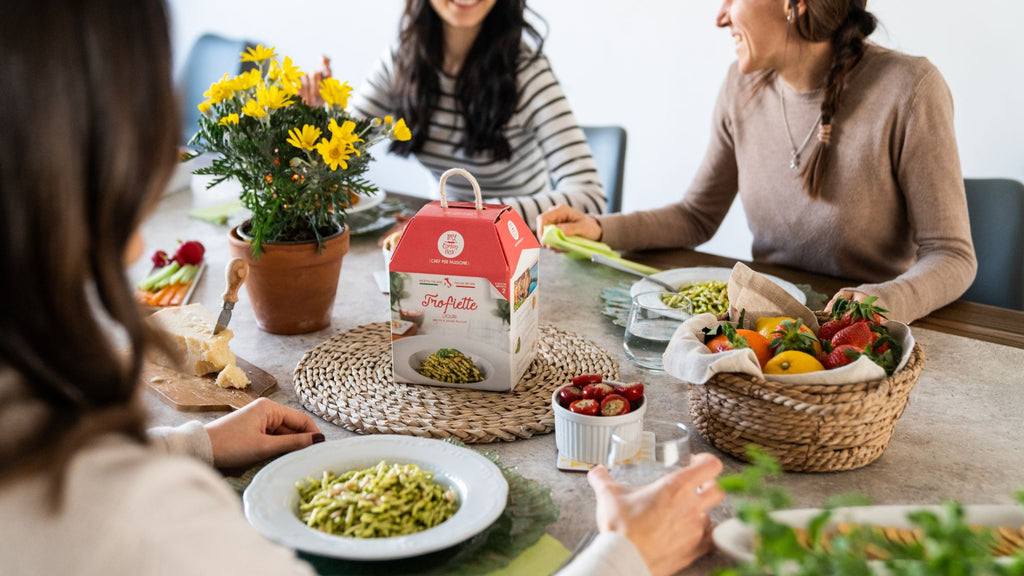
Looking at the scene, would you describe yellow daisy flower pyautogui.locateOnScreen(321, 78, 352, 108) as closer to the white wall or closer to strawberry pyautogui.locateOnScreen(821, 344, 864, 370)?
the white wall

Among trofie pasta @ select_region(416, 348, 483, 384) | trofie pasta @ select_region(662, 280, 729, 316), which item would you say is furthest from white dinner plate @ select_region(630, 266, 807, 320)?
trofie pasta @ select_region(416, 348, 483, 384)

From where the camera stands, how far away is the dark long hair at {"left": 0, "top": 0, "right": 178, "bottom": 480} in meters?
0.55

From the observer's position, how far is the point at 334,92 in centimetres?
135

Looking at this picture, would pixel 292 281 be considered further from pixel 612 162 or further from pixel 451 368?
pixel 612 162

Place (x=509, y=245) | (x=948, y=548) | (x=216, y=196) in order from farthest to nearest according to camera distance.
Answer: (x=216, y=196), (x=509, y=245), (x=948, y=548)

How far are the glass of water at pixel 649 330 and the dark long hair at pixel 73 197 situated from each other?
802mm

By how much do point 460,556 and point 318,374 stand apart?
481mm

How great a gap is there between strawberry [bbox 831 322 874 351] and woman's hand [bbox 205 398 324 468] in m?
0.66

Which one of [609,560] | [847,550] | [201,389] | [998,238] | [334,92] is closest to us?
[847,550]

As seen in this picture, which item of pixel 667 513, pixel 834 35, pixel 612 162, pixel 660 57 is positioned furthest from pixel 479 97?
pixel 667 513

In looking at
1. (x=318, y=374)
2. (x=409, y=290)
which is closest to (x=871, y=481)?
(x=409, y=290)

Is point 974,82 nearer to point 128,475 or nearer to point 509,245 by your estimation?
point 509,245

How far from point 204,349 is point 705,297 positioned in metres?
0.80

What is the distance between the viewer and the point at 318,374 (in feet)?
4.19
